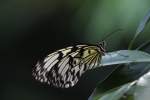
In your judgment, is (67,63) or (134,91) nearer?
(134,91)

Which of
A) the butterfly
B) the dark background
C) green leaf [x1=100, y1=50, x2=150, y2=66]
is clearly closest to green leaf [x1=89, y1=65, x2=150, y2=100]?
green leaf [x1=100, y1=50, x2=150, y2=66]

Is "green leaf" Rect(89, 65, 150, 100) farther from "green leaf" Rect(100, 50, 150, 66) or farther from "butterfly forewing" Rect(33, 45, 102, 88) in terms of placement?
"butterfly forewing" Rect(33, 45, 102, 88)

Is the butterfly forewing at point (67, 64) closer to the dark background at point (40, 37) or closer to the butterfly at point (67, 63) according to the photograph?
the butterfly at point (67, 63)

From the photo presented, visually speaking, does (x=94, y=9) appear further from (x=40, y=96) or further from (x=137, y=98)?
(x=137, y=98)

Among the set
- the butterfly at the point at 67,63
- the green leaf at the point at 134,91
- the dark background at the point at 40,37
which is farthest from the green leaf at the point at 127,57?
the dark background at the point at 40,37

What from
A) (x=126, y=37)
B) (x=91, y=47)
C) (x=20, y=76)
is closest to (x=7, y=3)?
(x=20, y=76)

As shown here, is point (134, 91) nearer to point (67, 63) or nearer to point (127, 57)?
point (127, 57)

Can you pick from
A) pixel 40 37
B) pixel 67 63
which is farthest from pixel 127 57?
pixel 40 37

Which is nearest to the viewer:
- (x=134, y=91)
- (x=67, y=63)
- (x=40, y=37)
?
(x=134, y=91)
